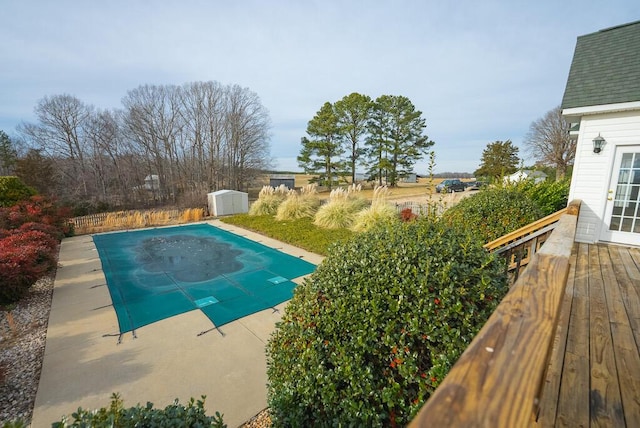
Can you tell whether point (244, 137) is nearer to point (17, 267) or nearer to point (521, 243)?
point (17, 267)

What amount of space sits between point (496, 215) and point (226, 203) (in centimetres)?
1210

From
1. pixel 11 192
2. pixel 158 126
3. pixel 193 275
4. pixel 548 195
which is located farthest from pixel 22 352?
pixel 158 126

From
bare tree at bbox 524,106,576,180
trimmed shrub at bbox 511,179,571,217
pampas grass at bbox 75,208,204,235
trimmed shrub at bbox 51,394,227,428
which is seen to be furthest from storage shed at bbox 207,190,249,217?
bare tree at bbox 524,106,576,180

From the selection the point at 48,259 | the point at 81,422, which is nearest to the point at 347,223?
the point at 48,259

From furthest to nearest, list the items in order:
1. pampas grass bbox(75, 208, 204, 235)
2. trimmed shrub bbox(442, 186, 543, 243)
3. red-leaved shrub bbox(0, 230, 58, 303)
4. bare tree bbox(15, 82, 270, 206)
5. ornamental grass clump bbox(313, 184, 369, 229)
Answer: bare tree bbox(15, 82, 270, 206) < pampas grass bbox(75, 208, 204, 235) < ornamental grass clump bbox(313, 184, 369, 229) < red-leaved shrub bbox(0, 230, 58, 303) < trimmed shrub bbox(442, 186, 543, 243)

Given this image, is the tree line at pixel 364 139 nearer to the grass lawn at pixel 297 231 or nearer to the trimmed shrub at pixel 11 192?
the grass lawn at pixel 297 231

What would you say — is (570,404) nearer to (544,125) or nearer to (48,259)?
(48,259)

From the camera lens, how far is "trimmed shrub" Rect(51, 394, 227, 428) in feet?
3.12

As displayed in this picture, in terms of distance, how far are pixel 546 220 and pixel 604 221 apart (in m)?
2.37

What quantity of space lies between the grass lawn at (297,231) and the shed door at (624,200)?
4763 mm

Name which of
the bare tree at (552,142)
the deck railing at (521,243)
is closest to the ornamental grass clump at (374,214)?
the deck railing at (521,243)

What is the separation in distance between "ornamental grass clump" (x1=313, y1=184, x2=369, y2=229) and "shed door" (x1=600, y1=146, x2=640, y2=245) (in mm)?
6168

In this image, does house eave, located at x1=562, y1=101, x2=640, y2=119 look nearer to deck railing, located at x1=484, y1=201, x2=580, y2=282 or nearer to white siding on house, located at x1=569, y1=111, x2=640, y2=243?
white siding on house, located at x1=569, y1=111, x2=640, y2=243

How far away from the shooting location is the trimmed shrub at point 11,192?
8.33 metres
